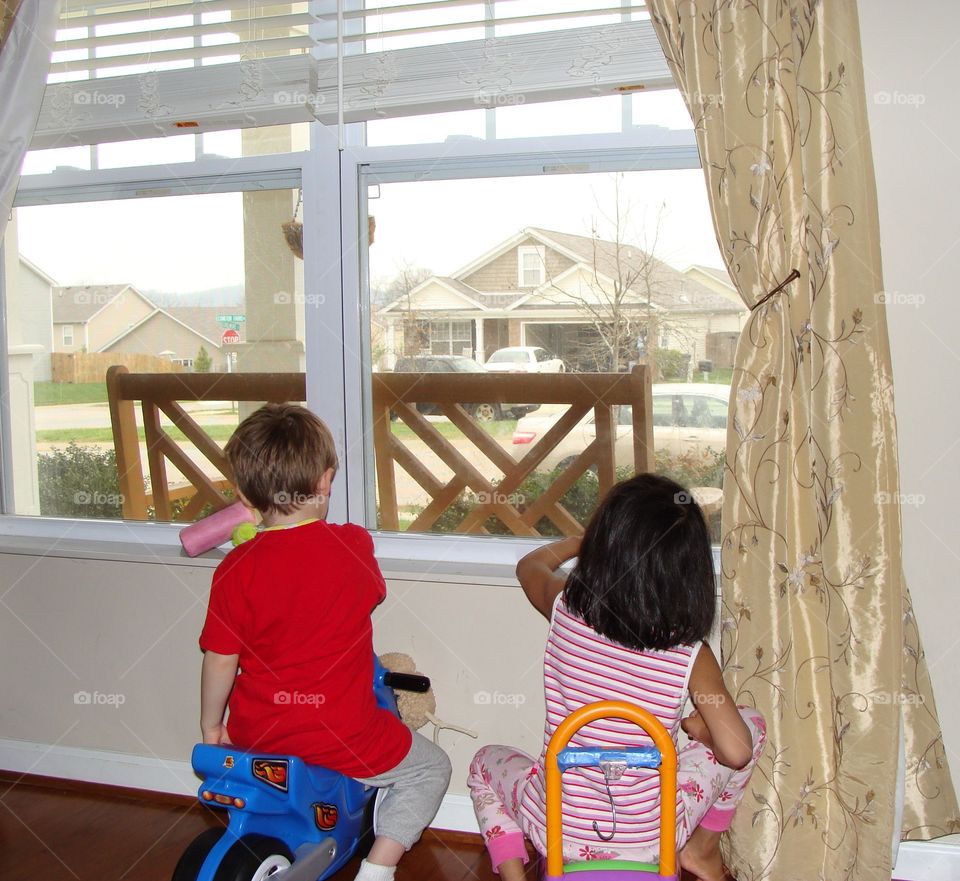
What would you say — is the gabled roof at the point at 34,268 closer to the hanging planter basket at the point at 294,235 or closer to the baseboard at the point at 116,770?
the hanging planter basket at the point at 294,235

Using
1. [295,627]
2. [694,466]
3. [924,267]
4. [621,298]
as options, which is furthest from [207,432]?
[924,267]

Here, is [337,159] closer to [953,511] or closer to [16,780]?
[953,511]

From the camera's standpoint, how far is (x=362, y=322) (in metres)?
2.33

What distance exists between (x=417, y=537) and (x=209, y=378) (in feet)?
2.43

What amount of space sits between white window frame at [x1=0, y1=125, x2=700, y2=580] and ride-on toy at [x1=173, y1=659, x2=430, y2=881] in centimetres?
63

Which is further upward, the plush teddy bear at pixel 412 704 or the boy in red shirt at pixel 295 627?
the boy in red shirt at pixel 295 627

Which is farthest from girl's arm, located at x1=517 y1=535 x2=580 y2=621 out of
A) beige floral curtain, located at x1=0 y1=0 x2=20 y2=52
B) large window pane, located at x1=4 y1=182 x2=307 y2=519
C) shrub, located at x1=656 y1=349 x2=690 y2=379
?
beige floral curtain, located at x1=0 y1=0 x2=20 y2=52

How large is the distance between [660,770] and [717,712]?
222mm

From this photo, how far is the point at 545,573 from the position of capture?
5.83 ft

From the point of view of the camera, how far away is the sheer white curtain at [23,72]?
2297 mm

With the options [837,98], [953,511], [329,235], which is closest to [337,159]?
[329,235]

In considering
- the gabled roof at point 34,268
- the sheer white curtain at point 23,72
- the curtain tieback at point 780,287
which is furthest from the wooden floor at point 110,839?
the sheer white curtain at point 23,72

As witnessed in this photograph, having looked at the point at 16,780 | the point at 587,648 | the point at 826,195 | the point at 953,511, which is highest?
the point at 826,195

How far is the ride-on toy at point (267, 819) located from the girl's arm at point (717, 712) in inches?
26.5
